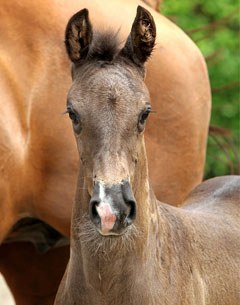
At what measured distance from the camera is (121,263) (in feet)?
14.8

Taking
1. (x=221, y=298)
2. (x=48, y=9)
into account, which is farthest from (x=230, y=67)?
(x=221, y=298)

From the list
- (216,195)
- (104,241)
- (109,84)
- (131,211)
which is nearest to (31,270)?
(216,195)

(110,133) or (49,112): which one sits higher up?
(110,133)

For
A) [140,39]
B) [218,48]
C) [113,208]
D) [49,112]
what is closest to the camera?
[113,208]

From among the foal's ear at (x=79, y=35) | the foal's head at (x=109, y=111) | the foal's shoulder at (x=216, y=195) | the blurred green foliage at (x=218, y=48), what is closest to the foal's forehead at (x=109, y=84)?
the foal's head at (x=109, y=111)

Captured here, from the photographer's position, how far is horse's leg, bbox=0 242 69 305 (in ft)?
20.7

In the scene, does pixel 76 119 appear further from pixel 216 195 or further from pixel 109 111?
pixel 216 195

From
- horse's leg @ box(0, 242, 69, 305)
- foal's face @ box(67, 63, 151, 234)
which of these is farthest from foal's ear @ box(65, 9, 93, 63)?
horse's leg @ box(0, 242, 69, 305)

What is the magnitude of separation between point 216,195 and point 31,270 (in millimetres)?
1385

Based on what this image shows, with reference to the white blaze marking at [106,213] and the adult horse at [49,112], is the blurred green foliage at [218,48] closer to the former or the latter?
the adult horse at [49,112]

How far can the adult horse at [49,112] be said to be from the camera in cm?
556

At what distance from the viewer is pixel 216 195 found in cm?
550

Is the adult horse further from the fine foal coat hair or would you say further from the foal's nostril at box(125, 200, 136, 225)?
the foal's nostril at box(125, 200, 136, 225)

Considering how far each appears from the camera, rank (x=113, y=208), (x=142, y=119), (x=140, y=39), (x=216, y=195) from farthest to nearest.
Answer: (x=216, y=195) < (x=140, y=39) < (x=142, y=119) < (x=113, y=208)
